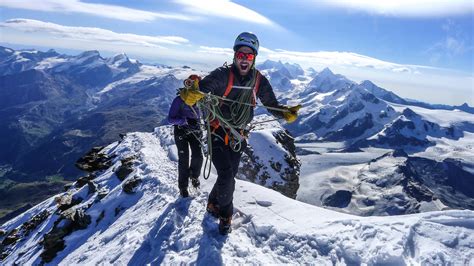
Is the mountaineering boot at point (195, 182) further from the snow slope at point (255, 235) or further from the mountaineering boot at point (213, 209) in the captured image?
the mountaineering boot at point (213, 209)

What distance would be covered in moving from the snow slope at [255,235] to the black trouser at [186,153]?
765 mm

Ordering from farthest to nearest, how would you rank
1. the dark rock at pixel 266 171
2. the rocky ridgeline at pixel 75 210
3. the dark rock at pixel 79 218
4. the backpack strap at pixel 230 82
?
1. the dark rock at pixel 266 171
2. the dark rock at pixel 79 218
3. the rocky ridgeline at pixel 75 210
4. the backpack strap at pixel 230 82

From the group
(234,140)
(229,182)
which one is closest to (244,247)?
(229,182)

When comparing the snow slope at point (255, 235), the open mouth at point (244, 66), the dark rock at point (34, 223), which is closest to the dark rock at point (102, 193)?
the snow slope at point (255, 235)

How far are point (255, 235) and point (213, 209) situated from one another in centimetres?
169

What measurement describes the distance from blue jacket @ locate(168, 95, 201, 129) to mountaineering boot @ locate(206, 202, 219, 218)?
3.74 m

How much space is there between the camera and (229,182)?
1017 centimetres

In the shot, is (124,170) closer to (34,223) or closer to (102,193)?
(102,193)

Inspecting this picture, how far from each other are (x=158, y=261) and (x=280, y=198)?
5.09 meters

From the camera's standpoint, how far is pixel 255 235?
10.4m

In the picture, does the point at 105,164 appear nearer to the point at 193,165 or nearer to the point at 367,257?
Answer: the point at 193,165

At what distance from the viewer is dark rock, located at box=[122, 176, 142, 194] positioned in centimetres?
1714

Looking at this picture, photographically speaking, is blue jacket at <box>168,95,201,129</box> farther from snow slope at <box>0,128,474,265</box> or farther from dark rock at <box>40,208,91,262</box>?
dark rock at <box>40,208,91,262</box>

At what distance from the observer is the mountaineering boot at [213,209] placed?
37.3ft
